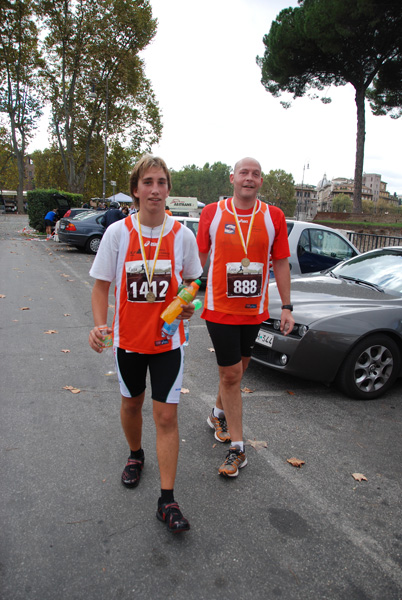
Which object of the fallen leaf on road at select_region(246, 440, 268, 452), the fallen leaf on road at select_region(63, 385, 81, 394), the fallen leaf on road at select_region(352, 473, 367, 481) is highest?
the fallen leaf on road at select_region(63, 385, 81, 394)

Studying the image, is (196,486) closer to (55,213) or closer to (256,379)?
(256,379)

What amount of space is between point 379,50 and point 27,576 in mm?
30412

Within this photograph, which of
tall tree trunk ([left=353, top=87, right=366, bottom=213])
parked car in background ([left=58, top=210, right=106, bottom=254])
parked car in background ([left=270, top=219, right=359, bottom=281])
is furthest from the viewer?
tall tree trunk ([left=353, top=87, right=366, bottom=213])

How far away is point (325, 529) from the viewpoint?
7.75ft

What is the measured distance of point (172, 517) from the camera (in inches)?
87.3

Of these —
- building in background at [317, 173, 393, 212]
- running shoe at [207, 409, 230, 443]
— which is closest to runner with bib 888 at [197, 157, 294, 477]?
running shoe at [207, 409, 230, 443]

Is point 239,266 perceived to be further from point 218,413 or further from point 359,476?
point 359,476

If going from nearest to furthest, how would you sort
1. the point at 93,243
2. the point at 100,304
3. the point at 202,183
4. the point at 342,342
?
1. the point at 100,304
2. the point at 342,342
3. the point at 93,243
4. the point at 202,183

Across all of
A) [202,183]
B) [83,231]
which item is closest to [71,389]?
[83,231]

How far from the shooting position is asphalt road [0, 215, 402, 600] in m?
1.97

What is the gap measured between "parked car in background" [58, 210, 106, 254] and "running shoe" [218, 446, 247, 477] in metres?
13.3

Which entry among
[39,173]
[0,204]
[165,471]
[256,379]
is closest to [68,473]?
[165,471]

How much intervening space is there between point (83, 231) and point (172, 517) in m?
14.2

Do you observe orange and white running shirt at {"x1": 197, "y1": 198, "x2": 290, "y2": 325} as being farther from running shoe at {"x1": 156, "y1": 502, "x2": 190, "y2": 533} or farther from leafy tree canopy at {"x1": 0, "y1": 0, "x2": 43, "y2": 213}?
leafy tree canopy at {"x1": 0, "y1": 0, "x2": 43, "y2": 213}
